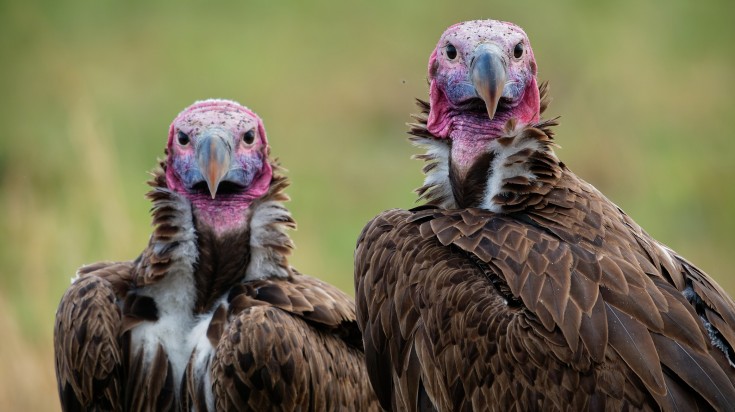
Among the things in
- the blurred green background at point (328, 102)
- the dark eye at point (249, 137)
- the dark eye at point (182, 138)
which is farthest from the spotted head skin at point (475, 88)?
the blurred green background at point (328, 102)

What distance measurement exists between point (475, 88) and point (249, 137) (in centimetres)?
118

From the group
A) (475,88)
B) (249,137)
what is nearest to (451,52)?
(475,88)

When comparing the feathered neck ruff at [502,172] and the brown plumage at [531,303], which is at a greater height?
the feathered neck ruff at [502,172]

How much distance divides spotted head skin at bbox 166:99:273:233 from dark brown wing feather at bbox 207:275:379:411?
0.37 metres

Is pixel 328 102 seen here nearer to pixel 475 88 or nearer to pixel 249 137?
pixel 249 137

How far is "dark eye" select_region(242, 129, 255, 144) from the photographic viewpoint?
6.71m

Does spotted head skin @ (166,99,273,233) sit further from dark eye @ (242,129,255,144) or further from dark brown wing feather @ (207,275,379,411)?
dark brown wing feather @ (207,275,379,411)

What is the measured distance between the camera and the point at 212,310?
21.5 feet

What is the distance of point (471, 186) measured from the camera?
6242mm

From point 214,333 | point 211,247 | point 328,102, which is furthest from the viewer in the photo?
point 328,102

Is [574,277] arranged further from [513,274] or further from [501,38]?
[501,38]

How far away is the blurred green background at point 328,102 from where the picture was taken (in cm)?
1219

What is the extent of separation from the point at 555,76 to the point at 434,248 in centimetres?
998

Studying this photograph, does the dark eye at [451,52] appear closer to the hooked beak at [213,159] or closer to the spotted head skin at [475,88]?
the spotted head skin at [475,88]
